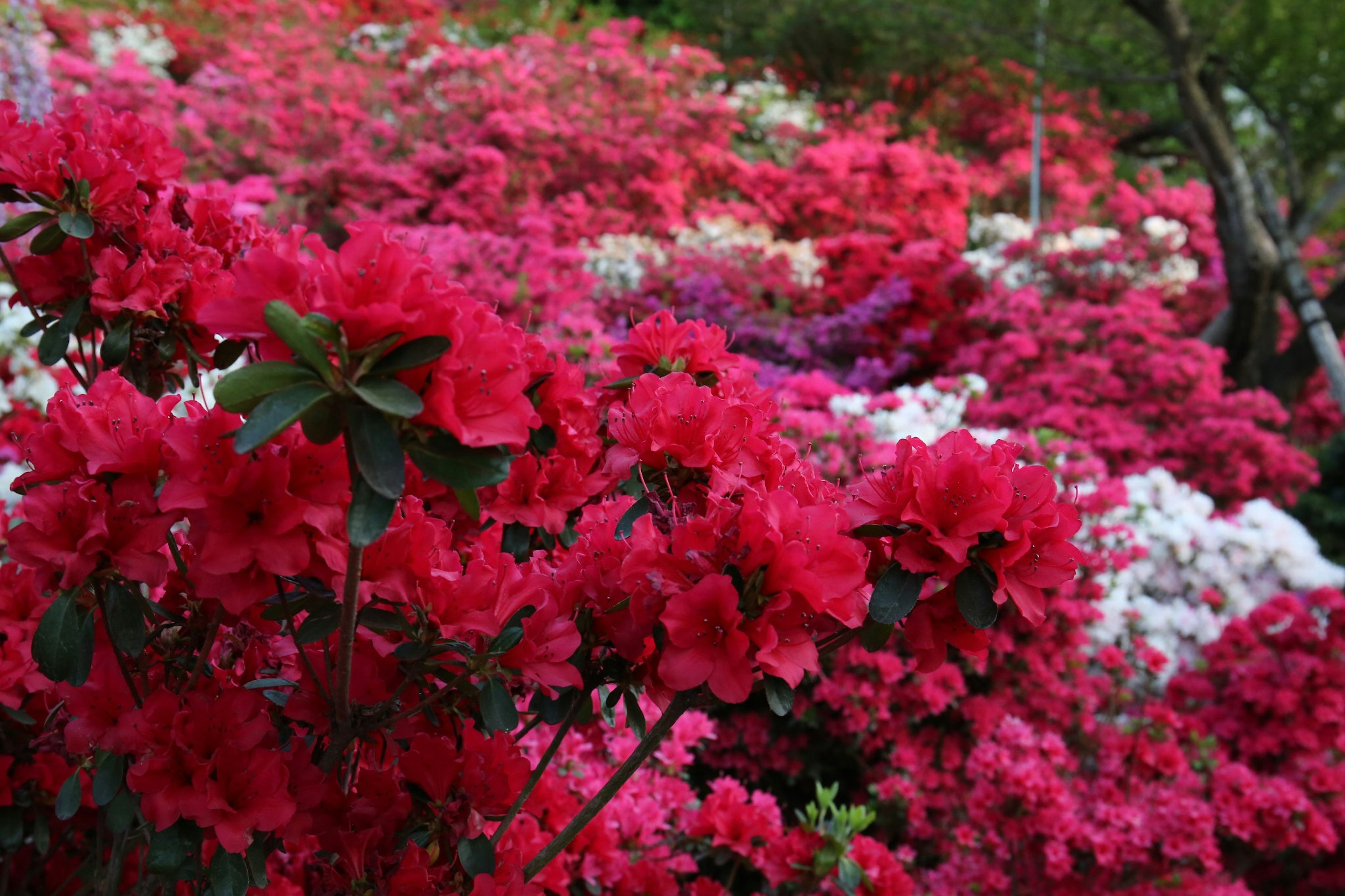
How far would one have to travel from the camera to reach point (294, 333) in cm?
63

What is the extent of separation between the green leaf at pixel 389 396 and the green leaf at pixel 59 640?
1.28ft

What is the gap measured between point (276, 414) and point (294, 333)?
0.06 meters

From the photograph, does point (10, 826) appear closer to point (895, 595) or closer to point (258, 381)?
point (258, 381)

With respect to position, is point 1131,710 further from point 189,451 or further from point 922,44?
point 922,44

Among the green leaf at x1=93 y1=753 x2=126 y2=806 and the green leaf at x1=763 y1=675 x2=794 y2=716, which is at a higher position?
the green leaf at x1=763 y1=675 x2=794 y2=716

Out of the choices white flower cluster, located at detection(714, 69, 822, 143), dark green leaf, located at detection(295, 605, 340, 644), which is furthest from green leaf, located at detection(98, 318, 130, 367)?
white flower cluster, located at detection(714, 69, 822, 143)

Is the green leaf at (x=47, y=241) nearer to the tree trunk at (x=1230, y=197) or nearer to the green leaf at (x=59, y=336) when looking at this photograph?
the green leaf at (x=59, y=336)

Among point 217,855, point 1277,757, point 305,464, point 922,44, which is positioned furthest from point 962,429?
point 922,44

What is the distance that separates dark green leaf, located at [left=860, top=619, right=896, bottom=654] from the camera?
86cm

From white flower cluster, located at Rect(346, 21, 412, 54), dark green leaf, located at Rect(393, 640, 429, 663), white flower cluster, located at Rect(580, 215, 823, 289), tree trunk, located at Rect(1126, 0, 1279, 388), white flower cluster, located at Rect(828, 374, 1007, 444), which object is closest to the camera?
dark green leaf, located at Rect(393, 640, 429, 663)

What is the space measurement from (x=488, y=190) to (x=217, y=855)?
5111mm

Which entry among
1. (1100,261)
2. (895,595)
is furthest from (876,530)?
(1100,261)

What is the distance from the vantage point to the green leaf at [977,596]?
2.67 ft

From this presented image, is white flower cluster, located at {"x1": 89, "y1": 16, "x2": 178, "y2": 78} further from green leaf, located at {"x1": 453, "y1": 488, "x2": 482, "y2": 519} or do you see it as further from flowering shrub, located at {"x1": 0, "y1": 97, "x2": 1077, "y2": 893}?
green leaf, located at {"x1": 453, "y1": 488, "x2": 482, "y2": 519}
